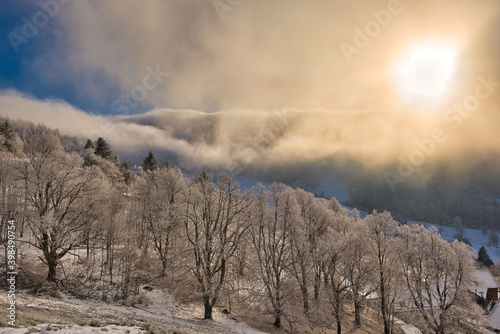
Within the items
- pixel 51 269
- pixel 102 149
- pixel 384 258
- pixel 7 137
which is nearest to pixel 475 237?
pixel 384 258

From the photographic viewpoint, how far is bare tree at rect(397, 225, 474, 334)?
2717cm

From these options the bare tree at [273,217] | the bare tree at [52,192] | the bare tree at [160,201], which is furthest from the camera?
the bare tree at [160,201]

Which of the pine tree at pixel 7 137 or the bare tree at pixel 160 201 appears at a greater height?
the pine tree at pixel 7 137

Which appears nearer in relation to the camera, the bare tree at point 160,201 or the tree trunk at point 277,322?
the tree trunk at point 277,322

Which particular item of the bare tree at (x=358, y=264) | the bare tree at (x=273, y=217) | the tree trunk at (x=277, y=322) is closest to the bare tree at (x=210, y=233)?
the bare tree at (x=273, y=217)

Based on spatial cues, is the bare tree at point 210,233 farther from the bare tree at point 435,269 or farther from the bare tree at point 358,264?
the bare tree at point 435,269

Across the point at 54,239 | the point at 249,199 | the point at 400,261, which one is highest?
the point at 249,199

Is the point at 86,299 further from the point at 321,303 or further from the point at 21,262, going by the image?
the point at 321,303

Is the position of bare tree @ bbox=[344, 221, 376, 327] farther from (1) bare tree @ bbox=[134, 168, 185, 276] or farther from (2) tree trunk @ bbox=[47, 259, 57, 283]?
(2) tree trunk @ bbox=[47, 259, 57, 283]

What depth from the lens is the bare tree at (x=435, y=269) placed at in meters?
27.2

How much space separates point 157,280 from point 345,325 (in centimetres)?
2422

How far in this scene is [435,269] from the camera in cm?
2944

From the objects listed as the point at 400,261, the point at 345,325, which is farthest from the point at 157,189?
the point at 400,261

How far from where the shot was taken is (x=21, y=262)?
24859 millimetres
